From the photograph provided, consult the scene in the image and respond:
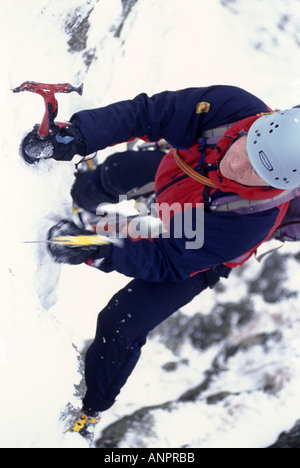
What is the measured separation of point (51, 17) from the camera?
5.55ft

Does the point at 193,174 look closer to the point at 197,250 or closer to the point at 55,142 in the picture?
the point at 197,250

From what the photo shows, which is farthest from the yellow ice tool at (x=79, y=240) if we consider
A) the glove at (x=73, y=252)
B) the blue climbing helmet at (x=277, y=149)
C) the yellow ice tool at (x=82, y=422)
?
the yellow ice tool at (x=82, y=422)

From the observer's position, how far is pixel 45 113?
138cm

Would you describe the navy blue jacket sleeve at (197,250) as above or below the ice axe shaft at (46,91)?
below

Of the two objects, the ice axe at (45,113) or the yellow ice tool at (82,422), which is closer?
the ice axe at (45,113)

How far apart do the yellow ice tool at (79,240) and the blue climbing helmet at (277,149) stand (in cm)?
69

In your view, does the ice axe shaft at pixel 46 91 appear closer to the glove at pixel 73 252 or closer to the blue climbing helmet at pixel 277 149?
the glove at pixel 73 252

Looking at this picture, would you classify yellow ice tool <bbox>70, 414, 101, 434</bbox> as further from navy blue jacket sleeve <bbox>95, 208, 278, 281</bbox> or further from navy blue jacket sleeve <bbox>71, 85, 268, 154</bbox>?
navy blue jacket sleeve <bbox>71, 85, 268, 154</bbox>

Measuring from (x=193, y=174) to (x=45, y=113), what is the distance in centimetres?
65

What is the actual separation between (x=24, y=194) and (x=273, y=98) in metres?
2.12

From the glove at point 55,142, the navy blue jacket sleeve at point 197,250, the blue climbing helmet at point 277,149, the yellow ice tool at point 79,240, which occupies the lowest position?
the navy blue jacket sleeve at point 197,250

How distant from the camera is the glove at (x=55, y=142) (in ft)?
4.69

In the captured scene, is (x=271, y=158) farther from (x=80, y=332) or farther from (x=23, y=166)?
(x=80, y=332)

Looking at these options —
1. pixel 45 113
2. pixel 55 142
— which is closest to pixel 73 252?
pixel 55 142
